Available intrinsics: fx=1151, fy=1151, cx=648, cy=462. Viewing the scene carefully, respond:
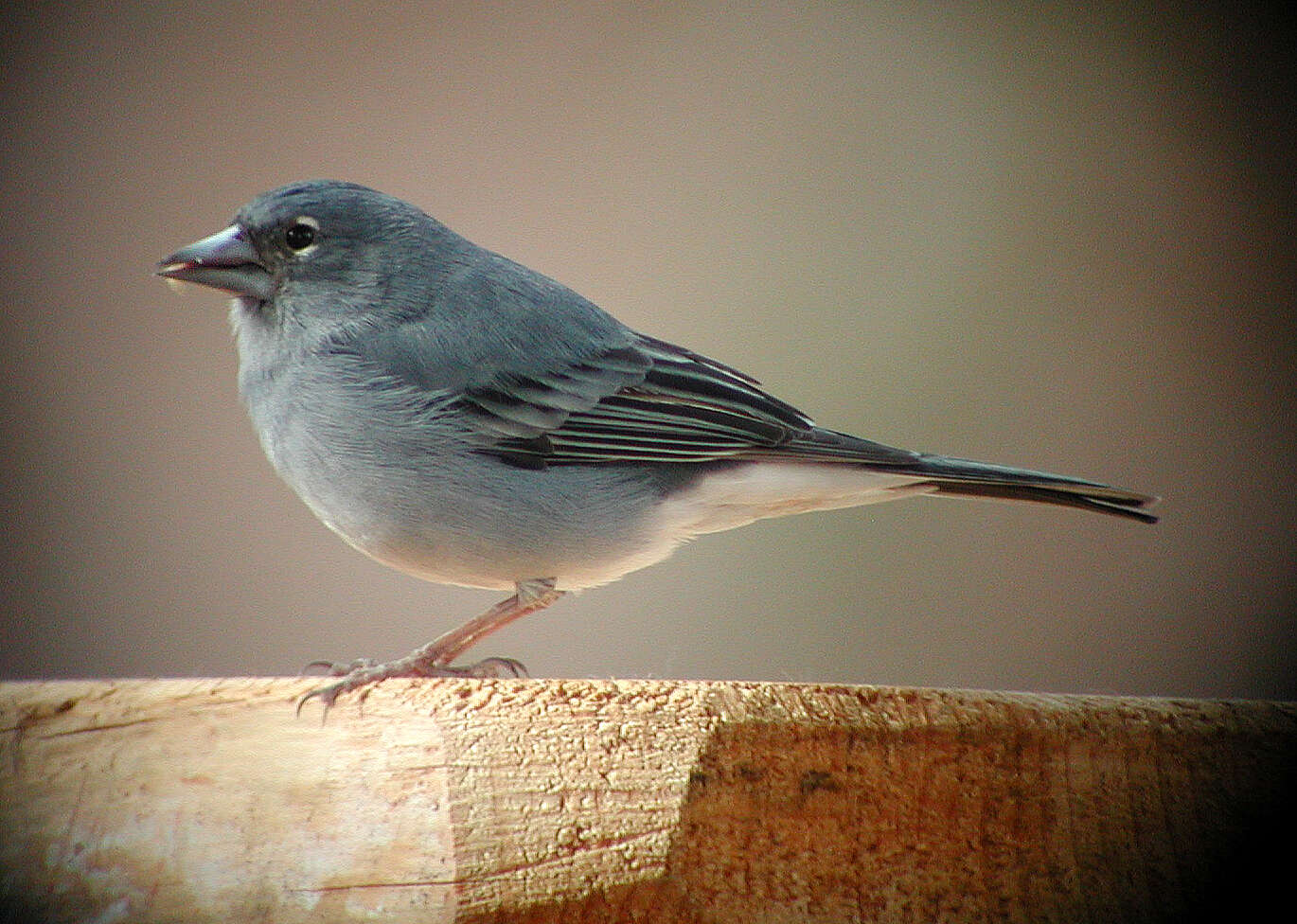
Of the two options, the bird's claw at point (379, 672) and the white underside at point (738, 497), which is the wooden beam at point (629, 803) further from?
the white underside at point (738, 497)

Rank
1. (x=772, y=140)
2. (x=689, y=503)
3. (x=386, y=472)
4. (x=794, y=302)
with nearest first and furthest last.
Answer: (x=386, y=472) < (x=689, y=503) < (x=794, y=302) < (x=772, y=140)

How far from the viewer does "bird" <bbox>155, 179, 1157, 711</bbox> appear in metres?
2.04

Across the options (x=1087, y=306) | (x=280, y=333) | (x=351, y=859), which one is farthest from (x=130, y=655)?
(x=1087, y=306)

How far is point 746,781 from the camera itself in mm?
1229

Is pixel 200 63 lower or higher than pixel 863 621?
higher

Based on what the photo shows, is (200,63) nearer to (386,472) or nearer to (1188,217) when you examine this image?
(386,472)

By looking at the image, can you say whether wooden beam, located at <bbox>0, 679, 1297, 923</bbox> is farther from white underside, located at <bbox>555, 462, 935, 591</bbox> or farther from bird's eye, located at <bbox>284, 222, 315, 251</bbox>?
bird's eye, located at <bbox>284, 222, 315, 251</bbox>

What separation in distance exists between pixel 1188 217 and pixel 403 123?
2566 millimetres

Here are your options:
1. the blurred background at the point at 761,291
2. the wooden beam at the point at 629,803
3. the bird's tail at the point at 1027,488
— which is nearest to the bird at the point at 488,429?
the bird's tail at the point at 1027,488

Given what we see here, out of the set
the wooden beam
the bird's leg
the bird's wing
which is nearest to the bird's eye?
the bird's wing

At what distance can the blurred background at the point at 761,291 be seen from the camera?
3.26 m

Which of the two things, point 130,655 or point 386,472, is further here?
point 130,655

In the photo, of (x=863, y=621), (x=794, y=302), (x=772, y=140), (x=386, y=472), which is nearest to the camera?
(x=386, y=472)

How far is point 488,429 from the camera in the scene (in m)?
2.11
